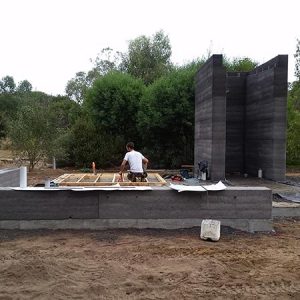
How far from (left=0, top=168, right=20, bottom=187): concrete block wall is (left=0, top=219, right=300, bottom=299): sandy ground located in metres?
2.42

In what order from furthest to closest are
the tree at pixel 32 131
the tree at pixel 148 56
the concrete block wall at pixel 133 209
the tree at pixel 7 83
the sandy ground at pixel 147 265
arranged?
1. the tree at pixel 7 83
2. the tree at pixel 148 56
3. the tree at pixel 32 131
4. the concrete block wall at pixel 133 209
5. the sandy ground at pixel 147 265

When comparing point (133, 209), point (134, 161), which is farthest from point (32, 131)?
point (133, 209)

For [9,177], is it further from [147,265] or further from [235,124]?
[235,124]

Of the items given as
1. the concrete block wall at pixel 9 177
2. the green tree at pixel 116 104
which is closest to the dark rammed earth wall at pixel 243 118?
the green tree at pixel 116 104

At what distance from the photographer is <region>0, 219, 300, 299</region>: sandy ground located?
4480 millimetres

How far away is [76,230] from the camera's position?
725 centimetres

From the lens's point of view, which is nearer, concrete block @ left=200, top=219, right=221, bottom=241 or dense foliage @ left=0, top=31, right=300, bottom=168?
concrete block @ left=200, top=219, right=221, bottom=241

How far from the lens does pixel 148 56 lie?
107 ft

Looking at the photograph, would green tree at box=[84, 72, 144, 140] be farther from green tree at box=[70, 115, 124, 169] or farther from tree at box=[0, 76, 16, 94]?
tree at box=[0, 76, 16, 94]

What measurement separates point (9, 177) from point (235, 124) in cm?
976

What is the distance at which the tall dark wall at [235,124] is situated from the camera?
16.7 metres

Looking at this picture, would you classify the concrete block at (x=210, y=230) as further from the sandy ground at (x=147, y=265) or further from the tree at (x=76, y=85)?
the tree at (x=76, y=85)

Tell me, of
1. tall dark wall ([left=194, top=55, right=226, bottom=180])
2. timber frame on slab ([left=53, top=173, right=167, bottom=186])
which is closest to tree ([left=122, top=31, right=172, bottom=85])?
tall dark wall ([left=194, top=55, right=226, bottom=180])

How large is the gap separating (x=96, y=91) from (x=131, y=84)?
1.90 m
